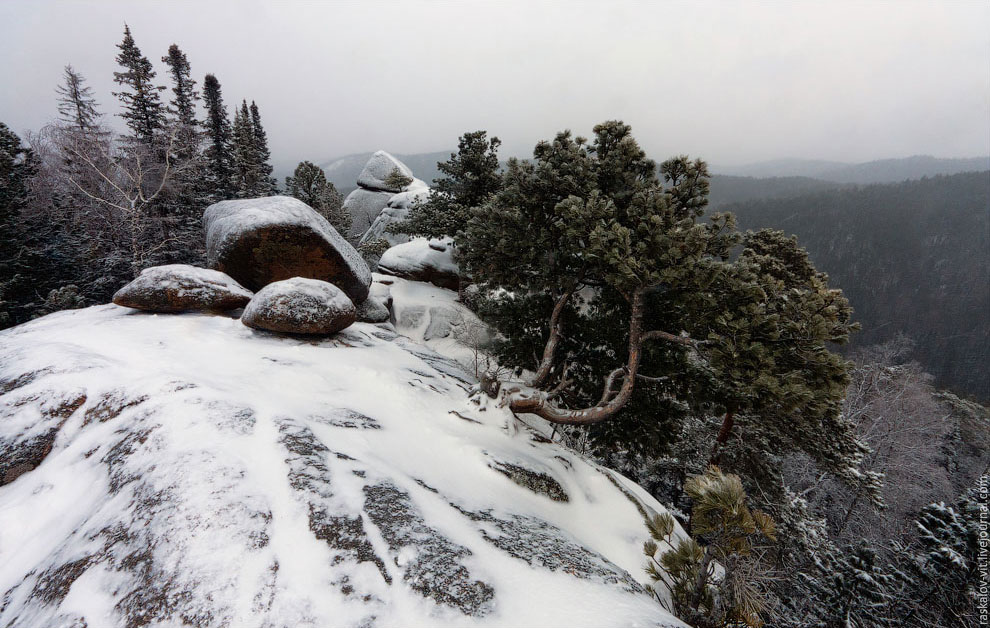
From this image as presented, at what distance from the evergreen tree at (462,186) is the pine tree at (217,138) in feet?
56.1

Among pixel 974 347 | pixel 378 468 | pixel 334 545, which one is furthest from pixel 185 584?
pixel 974 347

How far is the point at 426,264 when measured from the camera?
20.8 metres

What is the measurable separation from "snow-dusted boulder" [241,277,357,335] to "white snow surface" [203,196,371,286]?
2.91m

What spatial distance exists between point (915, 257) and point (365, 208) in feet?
400

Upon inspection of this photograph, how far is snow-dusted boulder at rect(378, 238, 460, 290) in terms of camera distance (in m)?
20.7

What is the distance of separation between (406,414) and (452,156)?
1440cm

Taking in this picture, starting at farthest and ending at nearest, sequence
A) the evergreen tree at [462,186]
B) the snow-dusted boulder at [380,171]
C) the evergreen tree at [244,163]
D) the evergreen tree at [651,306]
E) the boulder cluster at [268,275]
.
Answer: the snow-dusted boulder at [380,171]
the evergreen tree at [244,163]
the evergreen tree at [462,186]
the boulder cluster at [268,275]
the evergreen tree at [651,306]

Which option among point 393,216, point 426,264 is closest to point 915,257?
point 393,216

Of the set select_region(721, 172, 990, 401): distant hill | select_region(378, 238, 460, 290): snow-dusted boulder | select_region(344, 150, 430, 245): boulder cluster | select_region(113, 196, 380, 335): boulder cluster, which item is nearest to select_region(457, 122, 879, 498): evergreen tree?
select_region(113, 196, 380, 335): boulder cluster

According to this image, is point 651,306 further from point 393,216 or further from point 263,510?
point 393,216

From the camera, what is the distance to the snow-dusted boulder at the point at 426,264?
20.7m

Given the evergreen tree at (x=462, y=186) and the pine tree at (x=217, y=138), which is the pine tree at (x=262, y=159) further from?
the evergreen tree at (x=462, y=186)

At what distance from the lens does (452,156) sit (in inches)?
681

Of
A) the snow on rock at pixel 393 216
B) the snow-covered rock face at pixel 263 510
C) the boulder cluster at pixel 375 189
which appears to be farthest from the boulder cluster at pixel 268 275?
the boulder cluster at pixel 375 189
